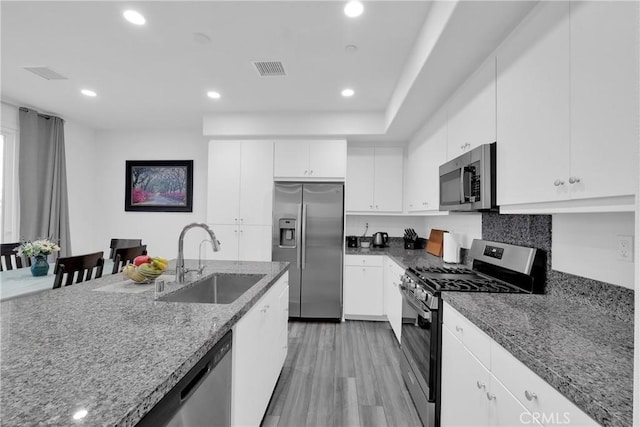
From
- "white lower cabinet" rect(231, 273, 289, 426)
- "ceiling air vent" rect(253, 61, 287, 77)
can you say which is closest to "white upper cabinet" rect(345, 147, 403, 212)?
"ceiling air vent" rect(253, 61, 287, 77)

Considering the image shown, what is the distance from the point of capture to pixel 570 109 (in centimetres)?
107

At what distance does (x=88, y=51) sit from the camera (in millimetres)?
2354

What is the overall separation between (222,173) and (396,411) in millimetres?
3203

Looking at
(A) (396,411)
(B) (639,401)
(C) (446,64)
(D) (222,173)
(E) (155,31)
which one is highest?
(E) (155,31)

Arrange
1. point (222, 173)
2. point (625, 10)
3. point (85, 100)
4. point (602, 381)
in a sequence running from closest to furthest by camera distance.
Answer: point (602, 381), point (625, 10), point (85, 100), point (222, 173)

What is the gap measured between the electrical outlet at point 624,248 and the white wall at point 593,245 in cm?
1

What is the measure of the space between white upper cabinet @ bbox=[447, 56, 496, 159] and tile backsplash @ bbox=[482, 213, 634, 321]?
0.59m

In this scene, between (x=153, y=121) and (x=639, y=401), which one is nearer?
(x=639, y=401)

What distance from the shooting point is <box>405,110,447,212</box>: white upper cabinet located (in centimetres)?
259

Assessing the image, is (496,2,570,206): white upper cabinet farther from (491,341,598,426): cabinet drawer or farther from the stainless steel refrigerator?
the stainless steel refrigerator

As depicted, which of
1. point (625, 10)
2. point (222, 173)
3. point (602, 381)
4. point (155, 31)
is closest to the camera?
point (602, 381)

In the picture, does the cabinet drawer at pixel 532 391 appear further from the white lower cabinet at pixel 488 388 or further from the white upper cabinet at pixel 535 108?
the white upper cabinet at pixel 535 108

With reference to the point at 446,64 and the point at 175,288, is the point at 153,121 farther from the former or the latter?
the point at 446,64

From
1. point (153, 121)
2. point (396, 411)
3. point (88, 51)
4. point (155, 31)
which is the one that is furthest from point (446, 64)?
point (153, 121)
